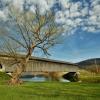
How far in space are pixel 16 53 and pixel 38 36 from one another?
20.4 feet

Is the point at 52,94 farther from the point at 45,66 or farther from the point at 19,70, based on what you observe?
the point at 45,66

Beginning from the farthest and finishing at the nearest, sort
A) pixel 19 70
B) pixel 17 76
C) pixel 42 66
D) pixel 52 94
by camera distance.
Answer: pixel 42 66, pixel 19 70, pixel 17 76, pixel 52 94

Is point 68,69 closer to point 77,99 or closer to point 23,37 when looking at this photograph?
point 23,37

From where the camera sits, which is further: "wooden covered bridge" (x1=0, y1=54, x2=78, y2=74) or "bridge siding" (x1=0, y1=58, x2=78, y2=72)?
"bridge siding" (x1=0, y1=58, x2=78, y2=72)

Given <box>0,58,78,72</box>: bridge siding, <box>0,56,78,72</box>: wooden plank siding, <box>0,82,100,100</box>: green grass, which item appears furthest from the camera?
<box>0,58,78,72</box>: bridge siding

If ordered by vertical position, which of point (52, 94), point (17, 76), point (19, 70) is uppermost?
point (19, 70)

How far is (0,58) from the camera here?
195 ft

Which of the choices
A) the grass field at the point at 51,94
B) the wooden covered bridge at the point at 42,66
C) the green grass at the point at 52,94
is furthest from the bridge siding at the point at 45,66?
the green grass at the point at 52,94

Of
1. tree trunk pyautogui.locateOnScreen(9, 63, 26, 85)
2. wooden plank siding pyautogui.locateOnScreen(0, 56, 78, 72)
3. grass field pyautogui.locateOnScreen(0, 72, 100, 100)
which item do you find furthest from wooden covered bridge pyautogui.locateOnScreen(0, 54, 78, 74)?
grass field pyautogui.locateOnScreen(0, 72, 100, 100)

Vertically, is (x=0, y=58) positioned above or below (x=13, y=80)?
above

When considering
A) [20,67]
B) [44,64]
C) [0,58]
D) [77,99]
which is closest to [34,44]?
[20,67]

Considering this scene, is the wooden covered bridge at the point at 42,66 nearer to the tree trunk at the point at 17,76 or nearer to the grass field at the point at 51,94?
the tree trunk at the point at 17,76

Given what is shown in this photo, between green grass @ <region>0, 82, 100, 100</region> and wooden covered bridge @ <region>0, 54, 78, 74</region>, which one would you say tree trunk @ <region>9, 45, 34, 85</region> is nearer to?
green grass @ <region>0, 82, 100, 100</region>

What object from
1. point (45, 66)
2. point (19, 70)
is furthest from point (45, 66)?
point (19, 70)
